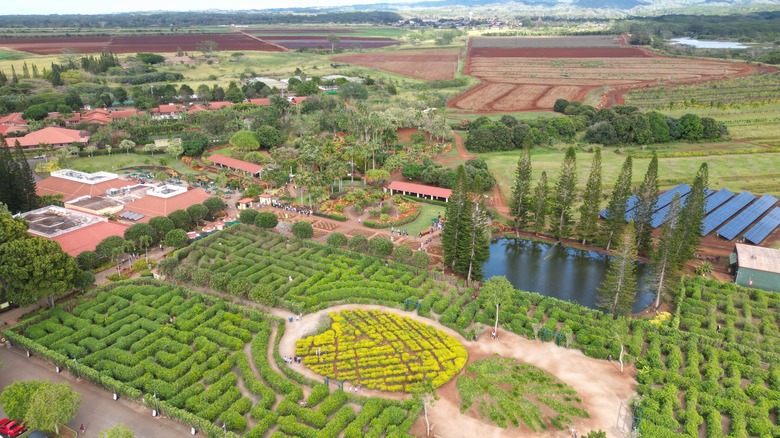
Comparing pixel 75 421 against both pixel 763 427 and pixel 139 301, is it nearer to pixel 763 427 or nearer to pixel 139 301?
pixel 139 301

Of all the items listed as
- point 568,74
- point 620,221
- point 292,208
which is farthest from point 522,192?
point 568,74

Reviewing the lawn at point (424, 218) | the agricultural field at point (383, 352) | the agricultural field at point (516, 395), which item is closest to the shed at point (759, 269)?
the agricultural field at point (516, 395)

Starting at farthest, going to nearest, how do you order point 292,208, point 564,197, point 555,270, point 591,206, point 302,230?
point 292,208 → point 564,197 → point 591,206 → point 302,230 → point 555,270

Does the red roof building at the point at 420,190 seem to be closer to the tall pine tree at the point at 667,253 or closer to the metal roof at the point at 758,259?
the tall pine tree at the point at 667,253

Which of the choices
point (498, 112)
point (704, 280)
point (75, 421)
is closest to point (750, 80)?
point (498, 112)

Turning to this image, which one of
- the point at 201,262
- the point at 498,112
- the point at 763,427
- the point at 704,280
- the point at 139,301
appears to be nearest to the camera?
the point at 763,427

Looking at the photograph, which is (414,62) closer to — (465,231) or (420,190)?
(420,190)

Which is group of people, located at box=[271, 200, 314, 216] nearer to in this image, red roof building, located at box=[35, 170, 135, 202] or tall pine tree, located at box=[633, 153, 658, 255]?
red roof building, located at box=[35, 170, 135, 202]
